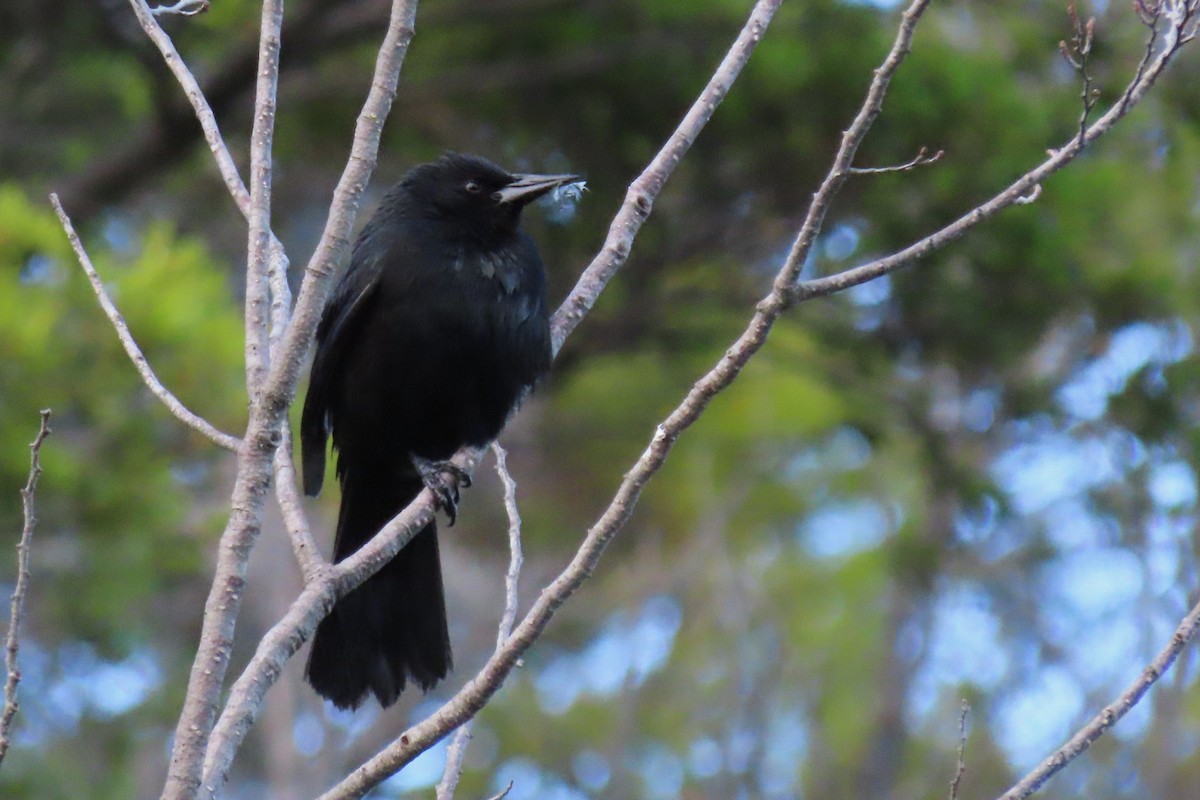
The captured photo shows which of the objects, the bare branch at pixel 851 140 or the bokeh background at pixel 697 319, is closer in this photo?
the bare branch at pixel 851 140

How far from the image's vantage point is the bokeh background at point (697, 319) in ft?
25.1

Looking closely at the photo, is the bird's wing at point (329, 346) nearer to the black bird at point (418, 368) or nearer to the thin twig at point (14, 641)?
the black bird at point (418, 368)

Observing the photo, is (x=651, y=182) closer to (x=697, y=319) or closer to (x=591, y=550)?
(x=591, y=550)

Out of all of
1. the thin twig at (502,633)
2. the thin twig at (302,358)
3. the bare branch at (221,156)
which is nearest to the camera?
the thin twig at (302,358)

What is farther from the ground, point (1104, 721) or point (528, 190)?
point (528, 190)

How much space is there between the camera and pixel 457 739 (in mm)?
3262

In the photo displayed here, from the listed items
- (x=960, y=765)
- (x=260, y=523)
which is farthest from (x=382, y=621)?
(x=960, y=765)

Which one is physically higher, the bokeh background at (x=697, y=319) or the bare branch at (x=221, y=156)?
the bokeh background at (x=697, y=319)

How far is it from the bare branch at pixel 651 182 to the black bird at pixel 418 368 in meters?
0.34

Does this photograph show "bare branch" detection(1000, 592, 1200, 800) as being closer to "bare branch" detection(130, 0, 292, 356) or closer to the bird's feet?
"bare branch" detection(130, 0, 292, 356)

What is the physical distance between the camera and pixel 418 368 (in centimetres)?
482

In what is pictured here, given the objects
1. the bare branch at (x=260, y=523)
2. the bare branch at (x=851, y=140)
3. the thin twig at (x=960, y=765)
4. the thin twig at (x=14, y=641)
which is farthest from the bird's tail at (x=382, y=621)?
the bare branch at (x=851, y=140)

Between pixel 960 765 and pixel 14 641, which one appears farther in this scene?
pixel 960 765

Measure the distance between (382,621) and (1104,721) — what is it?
219 centimetres
